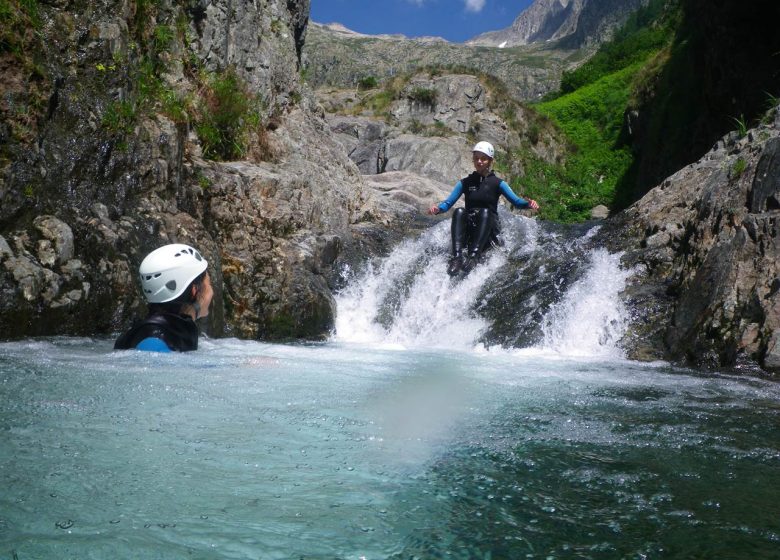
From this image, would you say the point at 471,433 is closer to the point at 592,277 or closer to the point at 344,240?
the point at 592,277

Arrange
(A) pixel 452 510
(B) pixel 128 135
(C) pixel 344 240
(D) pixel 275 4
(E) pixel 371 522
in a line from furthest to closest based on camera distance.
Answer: (D) pixel 275 4 → (C) pixel 344 240 → (B) pixel 128 135 → (A) pixel 452 510 → (E) pixel 371 522

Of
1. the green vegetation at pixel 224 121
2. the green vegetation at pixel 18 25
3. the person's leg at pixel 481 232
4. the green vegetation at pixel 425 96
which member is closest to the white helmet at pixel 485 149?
the person's leg at pixel 481 232

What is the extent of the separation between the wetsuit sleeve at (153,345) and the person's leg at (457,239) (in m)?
5.89

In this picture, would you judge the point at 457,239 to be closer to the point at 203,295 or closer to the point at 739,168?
the point at 739,168

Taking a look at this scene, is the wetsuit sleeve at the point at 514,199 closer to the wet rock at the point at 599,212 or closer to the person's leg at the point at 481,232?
the person's leg at the point at 481,232

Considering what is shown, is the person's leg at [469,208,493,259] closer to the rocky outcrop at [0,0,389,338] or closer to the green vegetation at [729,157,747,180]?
the rocky outcrop at [0,0,389,338]

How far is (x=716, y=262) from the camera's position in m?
6.46

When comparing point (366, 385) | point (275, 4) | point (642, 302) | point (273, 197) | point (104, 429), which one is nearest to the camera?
point (104, 429)

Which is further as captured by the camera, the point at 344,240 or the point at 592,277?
the point at 344,240

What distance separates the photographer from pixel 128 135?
6.57 metres

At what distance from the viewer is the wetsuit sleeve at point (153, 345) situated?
3.80 metres

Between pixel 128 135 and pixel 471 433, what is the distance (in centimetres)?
525

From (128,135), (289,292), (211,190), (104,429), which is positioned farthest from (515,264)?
(104,429)

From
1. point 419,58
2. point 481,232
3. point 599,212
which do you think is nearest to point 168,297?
point 481,232
